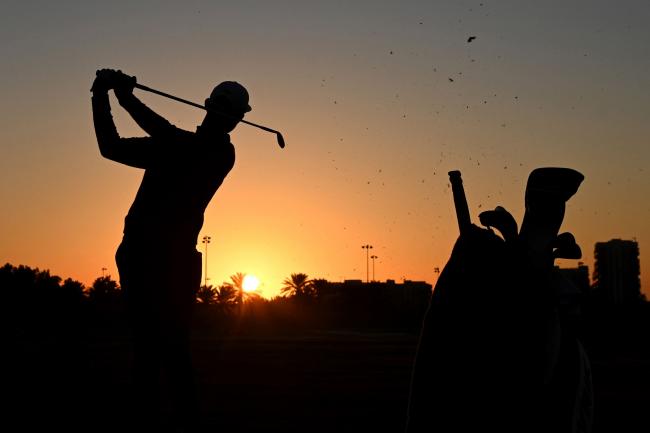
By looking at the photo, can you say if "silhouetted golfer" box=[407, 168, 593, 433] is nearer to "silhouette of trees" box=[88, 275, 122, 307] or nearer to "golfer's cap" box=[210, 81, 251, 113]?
"golfer's cap" box=[210, 81, 251, 113]

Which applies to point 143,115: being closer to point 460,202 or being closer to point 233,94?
point 233,94

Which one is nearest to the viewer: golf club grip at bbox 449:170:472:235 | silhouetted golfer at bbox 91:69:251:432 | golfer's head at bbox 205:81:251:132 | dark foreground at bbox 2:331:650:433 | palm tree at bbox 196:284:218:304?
golf club grip at bbox 449:170:472:235

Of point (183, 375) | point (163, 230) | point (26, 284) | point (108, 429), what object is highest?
point (26, 284)

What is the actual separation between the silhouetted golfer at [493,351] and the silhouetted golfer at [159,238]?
90.3 inches

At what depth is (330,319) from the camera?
118375mm

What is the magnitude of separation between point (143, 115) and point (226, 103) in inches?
22.4

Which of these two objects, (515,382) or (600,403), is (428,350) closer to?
(515,382)

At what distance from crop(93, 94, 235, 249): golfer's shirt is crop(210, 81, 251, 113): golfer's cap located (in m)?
0.36

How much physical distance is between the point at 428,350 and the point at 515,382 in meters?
0.28

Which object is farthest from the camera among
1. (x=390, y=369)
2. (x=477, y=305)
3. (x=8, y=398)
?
(x=390, y=369)

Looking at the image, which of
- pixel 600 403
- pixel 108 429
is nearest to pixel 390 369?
pixel 600 403

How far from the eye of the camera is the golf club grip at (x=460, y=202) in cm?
305

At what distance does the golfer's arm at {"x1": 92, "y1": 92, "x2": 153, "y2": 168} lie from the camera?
5215mm

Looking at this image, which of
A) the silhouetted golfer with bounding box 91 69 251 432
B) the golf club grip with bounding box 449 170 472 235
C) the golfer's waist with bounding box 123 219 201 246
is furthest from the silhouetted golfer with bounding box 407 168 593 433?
the golfer's waist with bounding box 123 219 201 246
